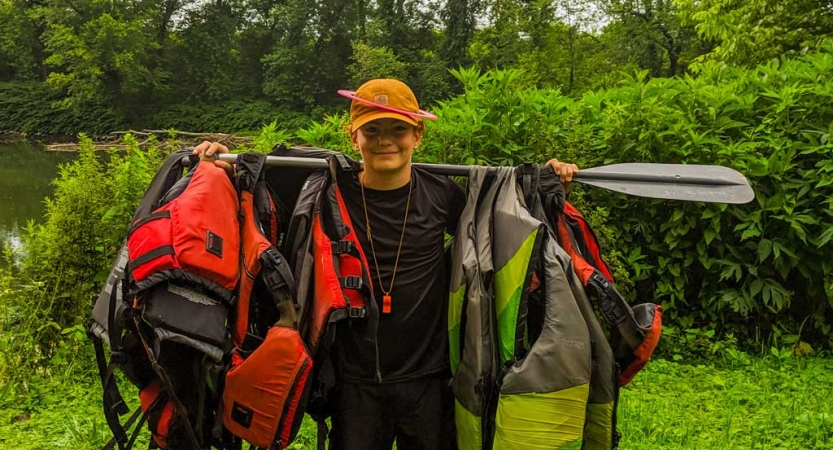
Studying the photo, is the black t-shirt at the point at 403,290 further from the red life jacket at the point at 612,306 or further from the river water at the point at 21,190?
the river water at the point at 21,190

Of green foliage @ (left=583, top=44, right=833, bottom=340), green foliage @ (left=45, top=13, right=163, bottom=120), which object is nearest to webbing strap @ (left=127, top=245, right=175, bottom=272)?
green foliage @ (left=583, top=44, right=833, bottom=340)

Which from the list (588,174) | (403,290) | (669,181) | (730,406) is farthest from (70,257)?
(730,406)

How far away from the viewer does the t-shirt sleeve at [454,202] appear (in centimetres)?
256

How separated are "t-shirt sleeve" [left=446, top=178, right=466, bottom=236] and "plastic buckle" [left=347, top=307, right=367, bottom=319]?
2.09 ft

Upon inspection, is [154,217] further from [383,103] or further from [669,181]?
[669,181]

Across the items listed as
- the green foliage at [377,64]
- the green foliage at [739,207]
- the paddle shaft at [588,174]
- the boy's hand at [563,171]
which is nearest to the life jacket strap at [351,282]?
the paddle shaft at [588,174]

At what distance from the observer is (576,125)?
4.62 meters

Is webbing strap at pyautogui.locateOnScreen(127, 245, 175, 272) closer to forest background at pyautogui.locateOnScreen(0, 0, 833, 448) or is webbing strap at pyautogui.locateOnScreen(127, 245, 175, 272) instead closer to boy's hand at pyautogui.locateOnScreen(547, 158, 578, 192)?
boy's hand at pyautogui.locateOnScreen(547, 158, 578, 192)

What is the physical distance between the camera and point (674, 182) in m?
2.64

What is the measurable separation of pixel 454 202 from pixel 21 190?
18041 mm

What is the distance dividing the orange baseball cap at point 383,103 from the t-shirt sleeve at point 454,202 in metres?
0.39

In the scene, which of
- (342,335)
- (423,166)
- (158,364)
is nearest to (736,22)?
(423,166)

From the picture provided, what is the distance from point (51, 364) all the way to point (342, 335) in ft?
10.6

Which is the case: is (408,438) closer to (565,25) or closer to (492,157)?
(492,157)
